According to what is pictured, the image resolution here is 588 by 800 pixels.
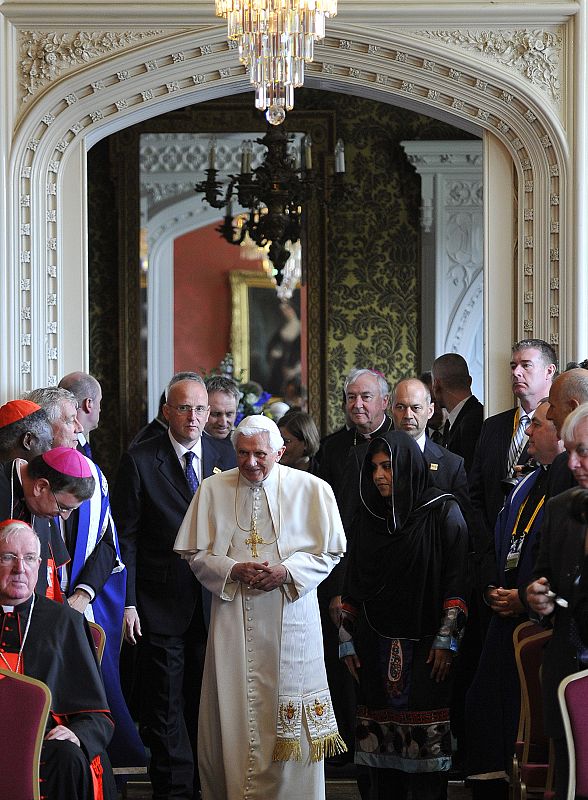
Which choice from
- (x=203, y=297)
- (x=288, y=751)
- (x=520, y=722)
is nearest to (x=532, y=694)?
(x=520, y=722)

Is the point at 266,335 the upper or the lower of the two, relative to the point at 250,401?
upper

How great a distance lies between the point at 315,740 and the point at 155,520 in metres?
1.42

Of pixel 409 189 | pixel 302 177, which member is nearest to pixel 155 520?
pixel 302 177

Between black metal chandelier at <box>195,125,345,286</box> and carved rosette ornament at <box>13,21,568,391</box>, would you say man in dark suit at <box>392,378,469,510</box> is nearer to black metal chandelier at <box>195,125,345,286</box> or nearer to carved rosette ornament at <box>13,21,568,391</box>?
carved rosette ornament at <box>13,21,568,391</box>

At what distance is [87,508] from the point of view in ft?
17.9

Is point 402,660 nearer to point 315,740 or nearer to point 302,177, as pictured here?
point 315,740

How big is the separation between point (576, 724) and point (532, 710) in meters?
0.79

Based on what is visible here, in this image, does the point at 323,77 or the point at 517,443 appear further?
the point at 323,77

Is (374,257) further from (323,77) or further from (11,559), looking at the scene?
(11,559)

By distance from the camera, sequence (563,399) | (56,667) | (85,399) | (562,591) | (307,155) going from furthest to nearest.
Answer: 1. (307,155)
2. (85,399)
3. (563,399)
4. (56,667)
5. (562,591)

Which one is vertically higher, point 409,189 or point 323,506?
point 409,189

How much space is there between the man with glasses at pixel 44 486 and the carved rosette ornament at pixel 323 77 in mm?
2720

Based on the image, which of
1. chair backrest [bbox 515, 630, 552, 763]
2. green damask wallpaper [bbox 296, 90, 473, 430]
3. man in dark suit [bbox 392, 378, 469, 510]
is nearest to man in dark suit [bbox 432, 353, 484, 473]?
man in dark suit [bbox 392, 378, 469, 510]

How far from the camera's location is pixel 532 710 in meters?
4.70
